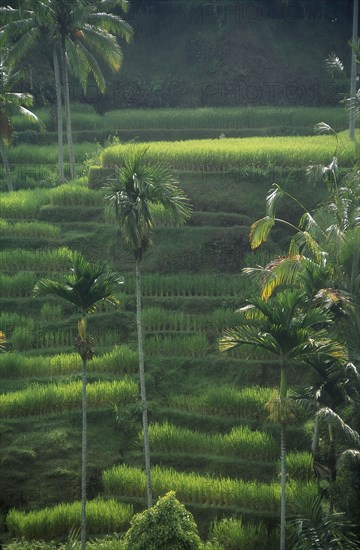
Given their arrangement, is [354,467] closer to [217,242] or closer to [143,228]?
[143,228]

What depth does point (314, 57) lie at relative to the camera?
1507 inches

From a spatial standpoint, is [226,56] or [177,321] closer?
[177,321]

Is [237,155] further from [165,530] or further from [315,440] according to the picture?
[165,530]

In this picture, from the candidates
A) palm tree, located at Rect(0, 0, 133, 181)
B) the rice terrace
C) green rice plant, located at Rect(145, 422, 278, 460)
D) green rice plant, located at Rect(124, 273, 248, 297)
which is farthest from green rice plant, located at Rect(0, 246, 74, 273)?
green rice plant, located at Rect(145, 422, 278, 460)

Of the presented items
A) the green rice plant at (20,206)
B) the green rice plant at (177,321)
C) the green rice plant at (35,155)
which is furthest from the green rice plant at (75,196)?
the green rice plant at (35,155)

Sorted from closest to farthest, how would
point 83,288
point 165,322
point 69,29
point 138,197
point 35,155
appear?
point 83,288, point 138,197, point 165,322, point 69,29, point 35,155

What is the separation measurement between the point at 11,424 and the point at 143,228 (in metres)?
4.54

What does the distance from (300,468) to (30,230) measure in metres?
9.77

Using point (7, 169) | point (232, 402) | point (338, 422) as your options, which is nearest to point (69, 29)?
point (7, 169)

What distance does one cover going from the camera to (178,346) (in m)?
21.6

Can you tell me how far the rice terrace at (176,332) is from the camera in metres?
17.1

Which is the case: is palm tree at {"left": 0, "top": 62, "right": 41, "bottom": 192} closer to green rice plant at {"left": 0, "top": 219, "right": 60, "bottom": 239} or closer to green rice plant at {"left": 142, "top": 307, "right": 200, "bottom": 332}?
green rice plant at {"left": 0, "top": 219, "right": 60, "bottom": 239}

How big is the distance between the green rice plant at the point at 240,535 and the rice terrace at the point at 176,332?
29 millimetres

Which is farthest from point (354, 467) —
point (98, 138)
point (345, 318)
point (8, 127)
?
point (98, 138)
